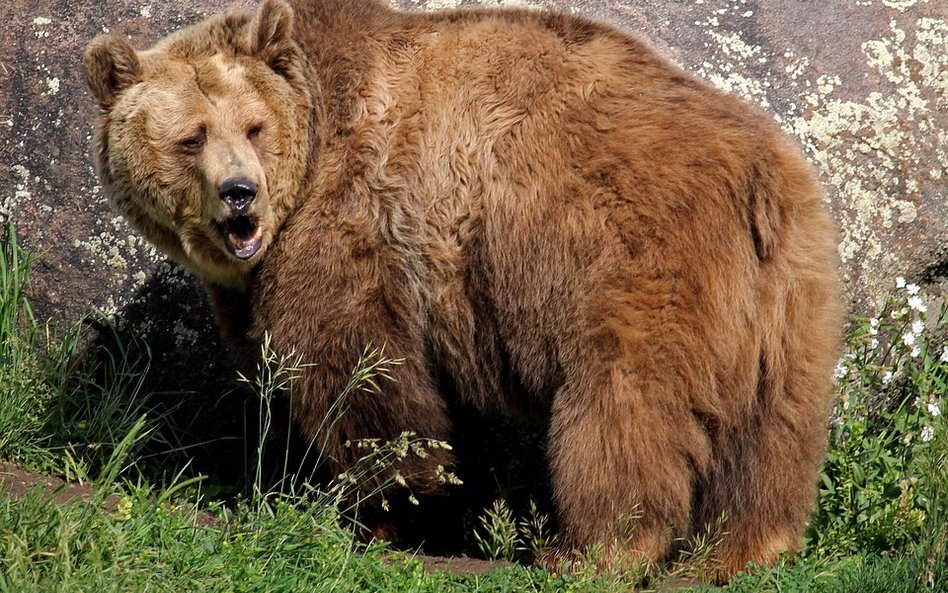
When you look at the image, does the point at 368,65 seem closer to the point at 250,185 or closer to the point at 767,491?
the point at 250,185

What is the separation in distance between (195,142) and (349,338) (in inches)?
44.6

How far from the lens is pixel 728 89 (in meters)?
6.35

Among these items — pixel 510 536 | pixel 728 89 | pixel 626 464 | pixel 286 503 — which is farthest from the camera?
pixel 728 89

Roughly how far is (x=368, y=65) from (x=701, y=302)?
193 centimetres

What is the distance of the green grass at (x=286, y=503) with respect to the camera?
390cm

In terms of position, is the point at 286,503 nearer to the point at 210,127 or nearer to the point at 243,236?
the point at 243,236

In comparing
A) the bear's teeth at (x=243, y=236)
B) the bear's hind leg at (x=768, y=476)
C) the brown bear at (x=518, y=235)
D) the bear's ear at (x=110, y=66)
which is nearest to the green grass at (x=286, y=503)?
the bear's hind leg at (x=768, y=476)

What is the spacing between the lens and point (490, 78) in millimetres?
5039

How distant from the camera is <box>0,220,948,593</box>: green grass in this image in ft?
12.8

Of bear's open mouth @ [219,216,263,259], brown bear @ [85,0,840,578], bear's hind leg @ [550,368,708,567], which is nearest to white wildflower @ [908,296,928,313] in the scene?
brown bear @ [85,0,840,578]

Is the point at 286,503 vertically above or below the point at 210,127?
below

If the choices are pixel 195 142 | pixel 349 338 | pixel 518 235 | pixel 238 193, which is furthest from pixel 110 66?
pixel 518 235

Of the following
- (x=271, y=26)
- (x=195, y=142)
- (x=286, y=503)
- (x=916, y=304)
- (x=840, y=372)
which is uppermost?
(x=271, y=26)

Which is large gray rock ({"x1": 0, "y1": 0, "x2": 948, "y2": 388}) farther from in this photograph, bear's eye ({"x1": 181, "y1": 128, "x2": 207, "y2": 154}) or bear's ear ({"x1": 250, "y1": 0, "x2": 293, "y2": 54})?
bear's ear ({"x1": 250, "y1": 0, "x2": 293, "y2": 54})
